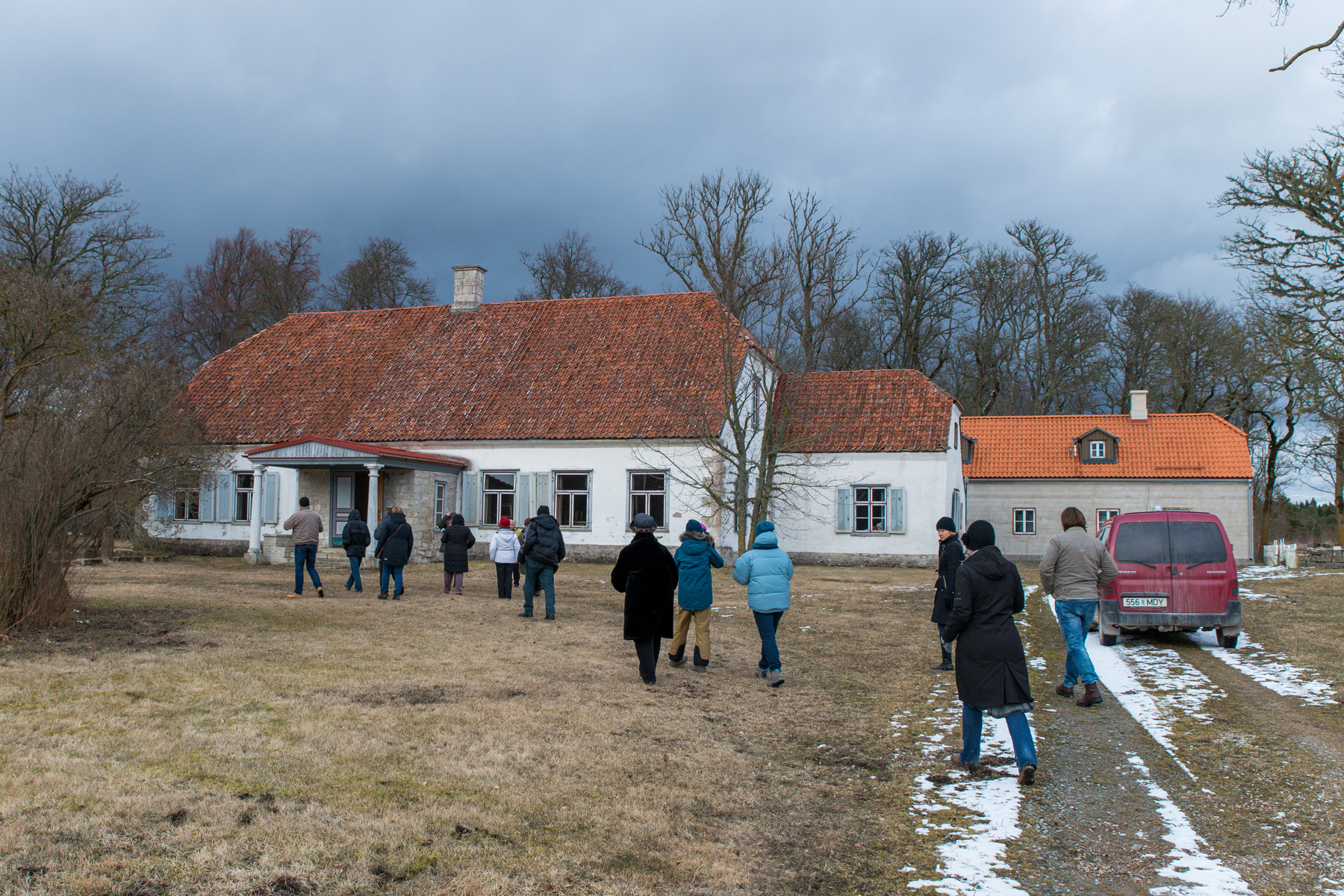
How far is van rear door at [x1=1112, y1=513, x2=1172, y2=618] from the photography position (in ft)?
40.9

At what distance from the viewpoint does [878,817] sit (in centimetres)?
562

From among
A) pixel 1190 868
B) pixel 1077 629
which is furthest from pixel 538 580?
pixel 1190 868

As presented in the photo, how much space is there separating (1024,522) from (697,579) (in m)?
31.9

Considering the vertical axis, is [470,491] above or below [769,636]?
above

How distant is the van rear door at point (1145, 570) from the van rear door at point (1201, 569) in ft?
0.33

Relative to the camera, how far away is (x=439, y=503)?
2603 cm

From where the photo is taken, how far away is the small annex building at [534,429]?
84.1 ft

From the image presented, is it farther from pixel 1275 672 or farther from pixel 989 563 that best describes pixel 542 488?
pixel 989 563

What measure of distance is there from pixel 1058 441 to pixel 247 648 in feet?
114

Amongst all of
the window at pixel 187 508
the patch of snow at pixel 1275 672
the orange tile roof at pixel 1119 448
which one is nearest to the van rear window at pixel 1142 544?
the patch of snow at pixel 1275 672

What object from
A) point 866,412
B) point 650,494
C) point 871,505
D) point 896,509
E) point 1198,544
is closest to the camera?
point 1198,544

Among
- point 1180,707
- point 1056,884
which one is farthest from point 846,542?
point 1056,884

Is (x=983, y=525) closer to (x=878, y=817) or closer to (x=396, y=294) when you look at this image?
(x=878, y=817)

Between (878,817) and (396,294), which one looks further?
(396,294)
